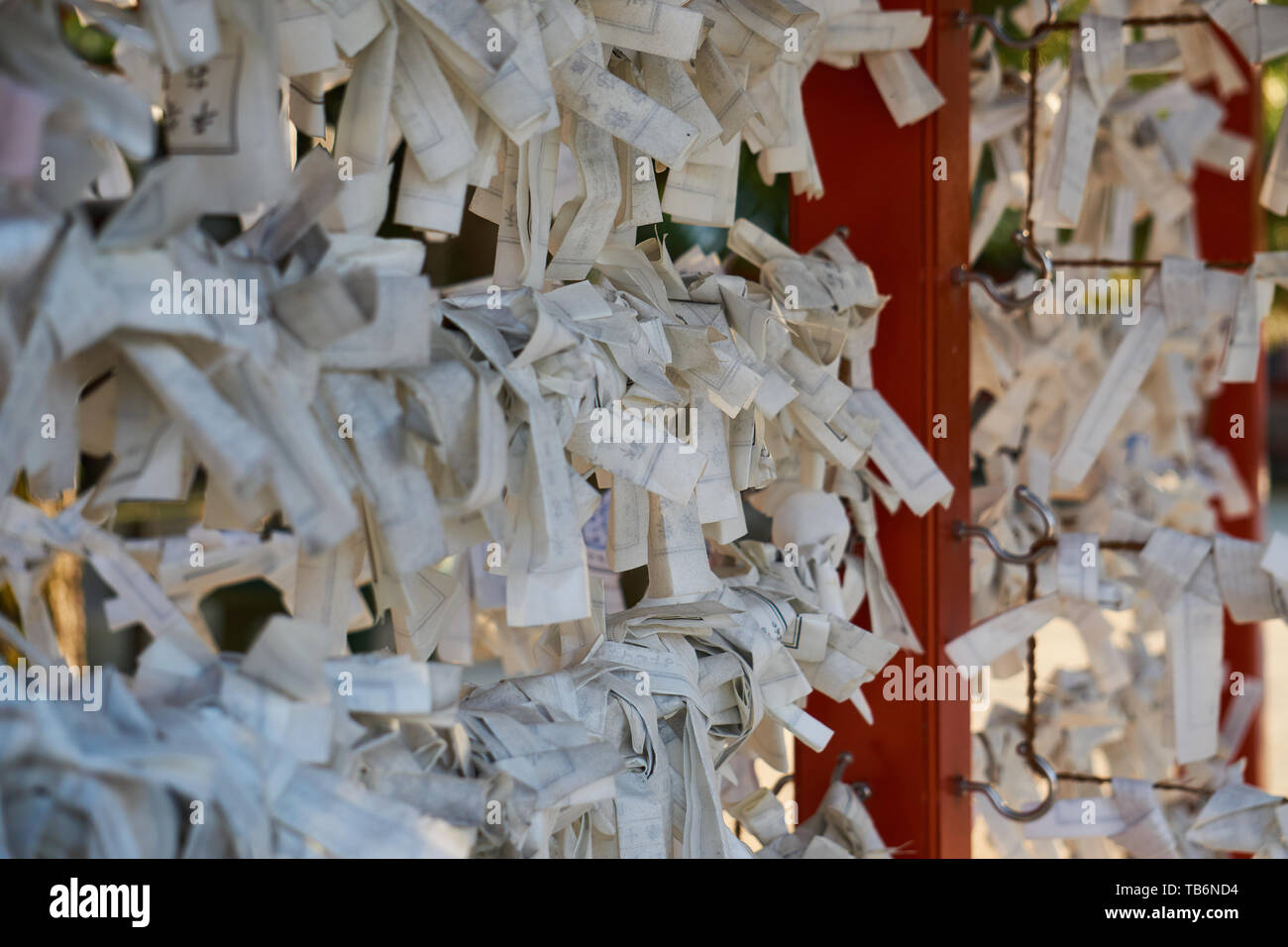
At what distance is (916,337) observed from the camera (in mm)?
824

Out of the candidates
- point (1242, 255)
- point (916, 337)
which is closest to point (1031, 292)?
point (916, 337)

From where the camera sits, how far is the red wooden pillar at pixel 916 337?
0.81m

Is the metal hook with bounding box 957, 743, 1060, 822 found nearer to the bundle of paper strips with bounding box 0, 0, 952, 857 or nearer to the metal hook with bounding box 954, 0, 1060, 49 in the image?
the bundle of paper strips with bounding box 0, 0, 952, 857

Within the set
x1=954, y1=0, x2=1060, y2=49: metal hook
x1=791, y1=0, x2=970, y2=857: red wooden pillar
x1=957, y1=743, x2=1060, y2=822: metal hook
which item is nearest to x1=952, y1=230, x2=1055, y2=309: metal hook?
x1=791, y1=0, x2=970, y2=857: red wooden pillar

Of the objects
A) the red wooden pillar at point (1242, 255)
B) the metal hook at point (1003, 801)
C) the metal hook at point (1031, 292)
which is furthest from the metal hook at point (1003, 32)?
the red wooden pillar at point (1242, 255)

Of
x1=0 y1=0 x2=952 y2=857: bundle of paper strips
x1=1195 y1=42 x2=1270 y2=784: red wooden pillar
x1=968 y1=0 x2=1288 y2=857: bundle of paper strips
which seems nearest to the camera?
x1=0 y1=0 x2=952 y2=857: bundle of paper strips

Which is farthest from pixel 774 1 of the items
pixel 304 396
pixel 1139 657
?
pixel 1139 657

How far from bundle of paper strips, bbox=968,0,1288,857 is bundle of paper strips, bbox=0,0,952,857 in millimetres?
233

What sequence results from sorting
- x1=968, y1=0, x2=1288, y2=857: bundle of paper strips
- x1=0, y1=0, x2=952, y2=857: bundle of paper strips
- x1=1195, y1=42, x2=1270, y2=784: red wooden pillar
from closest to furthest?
1. x1=0, y1=0, x2=952, y2=857: bundle of paper strips
2. x1=968, y1=0, x2=1288, y2=857: bundle of paper strips
3. x1=1195, y1=42, x2=1270, y2=784: red wooden pillar

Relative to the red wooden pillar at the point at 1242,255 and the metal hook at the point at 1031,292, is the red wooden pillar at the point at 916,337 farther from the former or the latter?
the red wooden pillar at the point at 1242,255

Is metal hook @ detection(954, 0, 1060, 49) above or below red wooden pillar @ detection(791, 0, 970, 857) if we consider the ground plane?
above

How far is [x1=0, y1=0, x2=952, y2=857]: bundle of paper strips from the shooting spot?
380mm

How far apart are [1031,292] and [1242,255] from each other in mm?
648
